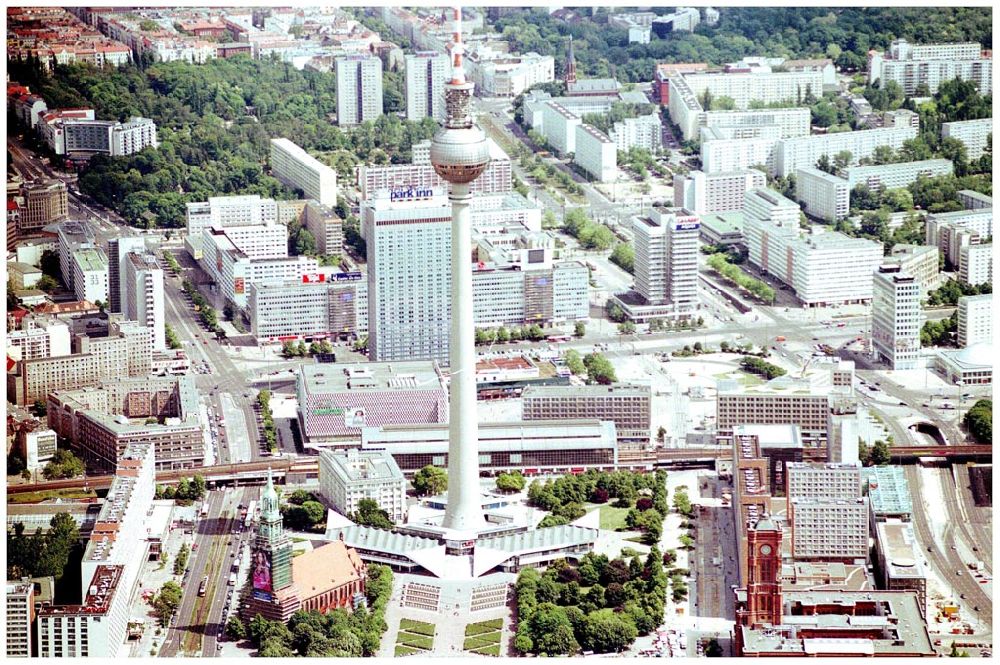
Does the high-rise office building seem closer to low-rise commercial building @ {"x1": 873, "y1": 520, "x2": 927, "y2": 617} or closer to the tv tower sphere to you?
the tv tower sphere

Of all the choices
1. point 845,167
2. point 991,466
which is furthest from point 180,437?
point 845,167

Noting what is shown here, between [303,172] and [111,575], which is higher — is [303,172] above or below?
above

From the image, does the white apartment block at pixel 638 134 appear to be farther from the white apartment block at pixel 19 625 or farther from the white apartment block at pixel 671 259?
the white apartment block at pixel 19 625

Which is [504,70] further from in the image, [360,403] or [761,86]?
[360,403]

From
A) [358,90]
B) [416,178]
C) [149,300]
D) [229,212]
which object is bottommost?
[149,300]

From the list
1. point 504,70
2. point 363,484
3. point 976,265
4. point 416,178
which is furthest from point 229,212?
point 363,484

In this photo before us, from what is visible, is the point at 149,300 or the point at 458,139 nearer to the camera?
the point at 458,139
